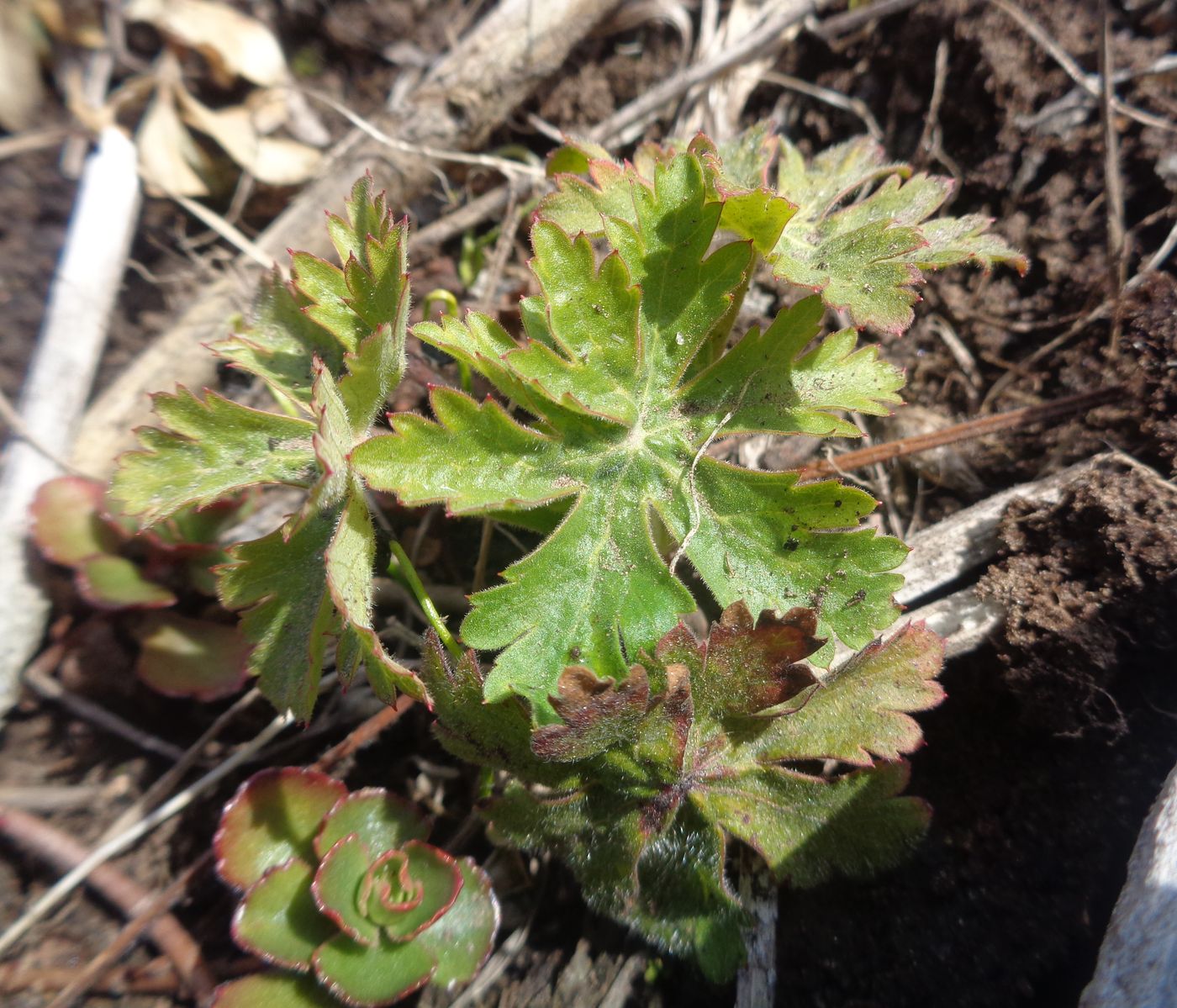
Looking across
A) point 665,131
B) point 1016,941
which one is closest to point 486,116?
point 665,131

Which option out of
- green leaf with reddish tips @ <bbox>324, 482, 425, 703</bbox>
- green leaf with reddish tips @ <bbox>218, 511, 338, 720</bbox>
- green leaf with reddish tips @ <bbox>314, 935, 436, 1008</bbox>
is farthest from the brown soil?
green leaf with reddish tips @ <bbox>324, 482, 425, 703</bbox>

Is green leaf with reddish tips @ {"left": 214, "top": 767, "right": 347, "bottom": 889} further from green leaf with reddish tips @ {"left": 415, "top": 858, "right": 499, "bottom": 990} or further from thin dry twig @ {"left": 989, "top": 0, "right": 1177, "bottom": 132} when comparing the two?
thin dry twig @ {"left": 989, "top": 0, "right": 1177, "bottom": 132}

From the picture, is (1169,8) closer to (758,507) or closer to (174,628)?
(758,507)

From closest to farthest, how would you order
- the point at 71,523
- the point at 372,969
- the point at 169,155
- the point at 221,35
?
the point at 372,969 < the point at 71,523 < the point at 169,155 < the point at 221,35

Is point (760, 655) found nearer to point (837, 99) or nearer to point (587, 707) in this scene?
point (587, 707)

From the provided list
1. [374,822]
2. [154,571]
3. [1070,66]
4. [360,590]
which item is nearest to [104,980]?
[374,822]

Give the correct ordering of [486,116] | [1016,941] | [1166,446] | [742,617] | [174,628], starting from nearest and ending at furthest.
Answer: [742,617]
[1016,941]
[1166,446]
[174,628]
[486,116]

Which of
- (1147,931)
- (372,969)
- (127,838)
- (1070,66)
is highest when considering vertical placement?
(1070,66)
